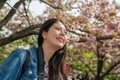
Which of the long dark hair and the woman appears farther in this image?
the long dark hair

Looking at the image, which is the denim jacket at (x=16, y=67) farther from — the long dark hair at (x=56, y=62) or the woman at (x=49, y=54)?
the long dark hair at (x=56, y=62)

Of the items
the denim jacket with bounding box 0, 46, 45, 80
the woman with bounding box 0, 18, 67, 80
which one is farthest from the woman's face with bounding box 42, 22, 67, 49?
the denim jacket with bounding box 0, 46, 45, 80

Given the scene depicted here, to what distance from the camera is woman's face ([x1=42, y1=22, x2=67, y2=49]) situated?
3.05 metres

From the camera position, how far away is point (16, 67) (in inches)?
107

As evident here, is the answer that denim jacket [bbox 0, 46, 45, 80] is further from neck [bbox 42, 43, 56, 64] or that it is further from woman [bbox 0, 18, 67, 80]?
neck [bbox 42, 43, 56, 64]

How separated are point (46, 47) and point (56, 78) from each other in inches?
11.9

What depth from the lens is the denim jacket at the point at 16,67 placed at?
269cm

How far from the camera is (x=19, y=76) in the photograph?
2766 mm

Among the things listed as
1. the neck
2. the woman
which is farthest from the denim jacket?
the neck

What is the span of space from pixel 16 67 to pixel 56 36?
1.78 ft

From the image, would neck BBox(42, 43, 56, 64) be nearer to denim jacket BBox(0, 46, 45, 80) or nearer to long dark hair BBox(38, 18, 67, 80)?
long dark hair BBox(38, 18, 67, 80)

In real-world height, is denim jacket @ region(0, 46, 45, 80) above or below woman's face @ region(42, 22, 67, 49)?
below

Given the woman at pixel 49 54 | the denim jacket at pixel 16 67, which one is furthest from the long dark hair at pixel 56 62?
the denim jacket at pixel 16 67

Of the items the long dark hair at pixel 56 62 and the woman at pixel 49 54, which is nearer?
the woman at pixel 49 54
